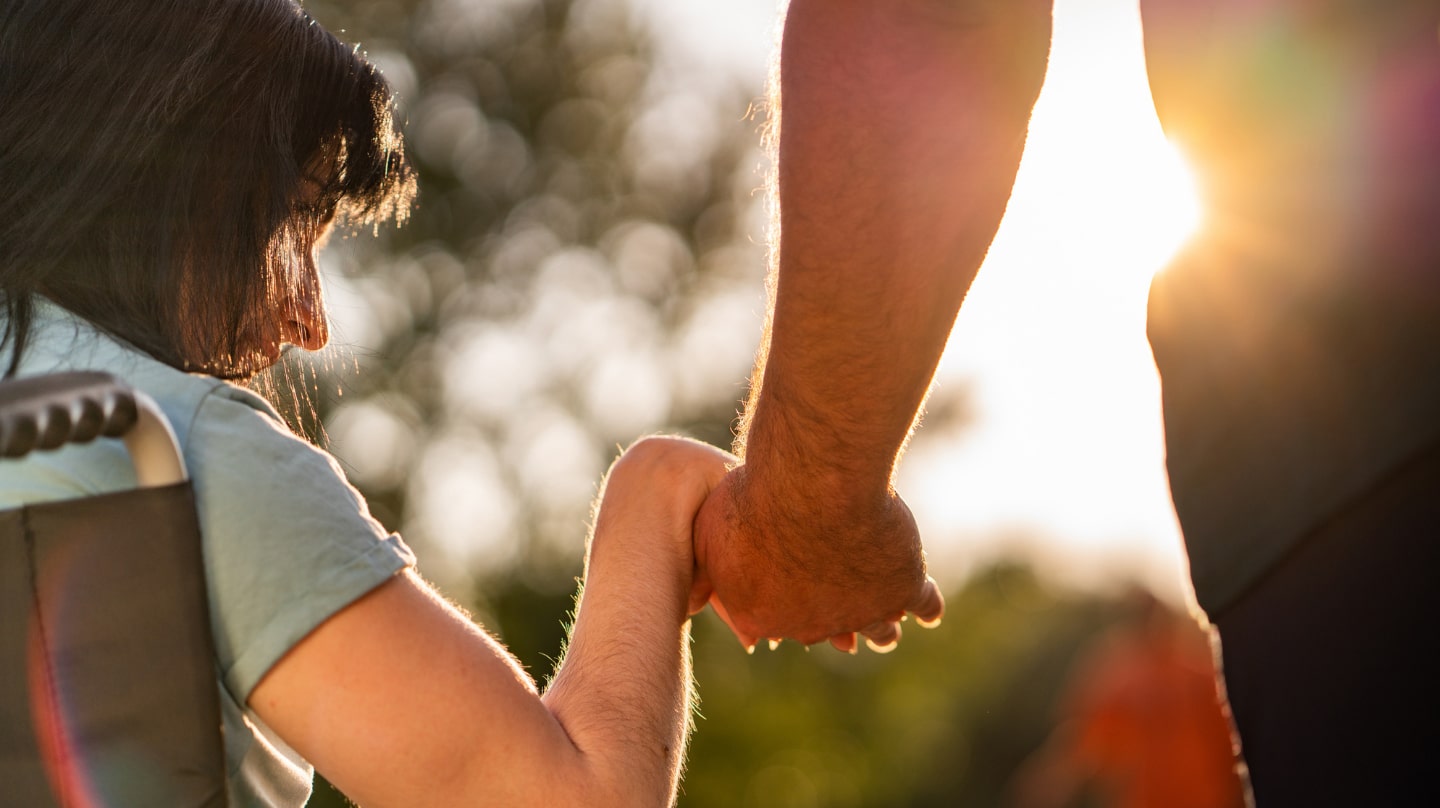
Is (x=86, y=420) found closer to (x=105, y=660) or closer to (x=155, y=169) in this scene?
(x=105, y=660)

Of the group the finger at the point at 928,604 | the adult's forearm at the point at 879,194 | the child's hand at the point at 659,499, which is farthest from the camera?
the finger at the point at 928,604

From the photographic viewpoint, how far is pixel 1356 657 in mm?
1448

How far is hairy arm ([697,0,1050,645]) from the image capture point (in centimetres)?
186

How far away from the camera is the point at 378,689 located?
1550 mm

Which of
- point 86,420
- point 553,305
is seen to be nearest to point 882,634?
point 86,420

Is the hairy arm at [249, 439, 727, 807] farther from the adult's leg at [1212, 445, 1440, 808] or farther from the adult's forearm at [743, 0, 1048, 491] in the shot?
the adult's leg at [1212, 445, 1440, 808]

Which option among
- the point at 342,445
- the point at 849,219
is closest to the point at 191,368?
the point at 849,219

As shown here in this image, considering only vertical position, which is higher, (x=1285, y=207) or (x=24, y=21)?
(x=1285, y=207)

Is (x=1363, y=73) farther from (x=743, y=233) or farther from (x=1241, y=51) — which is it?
(x=743, y=233)

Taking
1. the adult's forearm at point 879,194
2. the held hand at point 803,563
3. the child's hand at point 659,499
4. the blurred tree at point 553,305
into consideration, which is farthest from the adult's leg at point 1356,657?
the blurred tree at point 553,305

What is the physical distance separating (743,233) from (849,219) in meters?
19.9

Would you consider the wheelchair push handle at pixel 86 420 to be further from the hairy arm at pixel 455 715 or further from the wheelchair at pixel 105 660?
the hairy arm at pixel 455 715

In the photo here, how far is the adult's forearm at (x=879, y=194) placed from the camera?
1.85m

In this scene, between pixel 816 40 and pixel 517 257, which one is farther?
pixel 517 257
